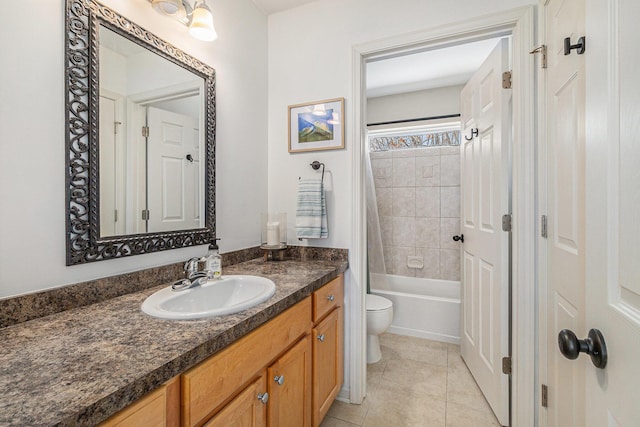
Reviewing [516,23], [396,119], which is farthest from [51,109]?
[396,119]

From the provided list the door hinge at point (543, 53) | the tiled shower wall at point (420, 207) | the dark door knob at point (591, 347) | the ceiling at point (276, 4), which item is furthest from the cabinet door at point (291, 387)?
the tiled shower wall at point (420, 207)

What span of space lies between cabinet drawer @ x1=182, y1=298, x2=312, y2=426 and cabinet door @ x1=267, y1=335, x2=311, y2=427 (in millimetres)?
61

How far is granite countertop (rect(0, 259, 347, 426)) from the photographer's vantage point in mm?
492

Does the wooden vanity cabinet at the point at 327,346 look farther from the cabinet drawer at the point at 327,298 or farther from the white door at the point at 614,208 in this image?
the white door at the point at 614,208

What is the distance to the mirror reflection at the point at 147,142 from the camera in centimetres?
107

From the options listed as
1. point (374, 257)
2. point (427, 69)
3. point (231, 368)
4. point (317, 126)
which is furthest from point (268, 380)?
point (427, 69)

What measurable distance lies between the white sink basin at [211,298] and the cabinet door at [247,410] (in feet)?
0.84

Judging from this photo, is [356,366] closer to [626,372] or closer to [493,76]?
[626,372]

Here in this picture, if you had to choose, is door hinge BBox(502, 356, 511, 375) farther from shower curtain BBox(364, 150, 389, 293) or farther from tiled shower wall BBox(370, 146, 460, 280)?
tiled shower wall BBox(370, 146, 460, 280)

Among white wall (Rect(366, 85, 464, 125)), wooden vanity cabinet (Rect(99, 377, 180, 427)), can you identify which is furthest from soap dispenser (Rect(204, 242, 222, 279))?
white wall (Rect(366, 85, 464, 125))

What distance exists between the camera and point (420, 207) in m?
3.21

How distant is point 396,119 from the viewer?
3.19 meters

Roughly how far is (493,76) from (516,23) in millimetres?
277

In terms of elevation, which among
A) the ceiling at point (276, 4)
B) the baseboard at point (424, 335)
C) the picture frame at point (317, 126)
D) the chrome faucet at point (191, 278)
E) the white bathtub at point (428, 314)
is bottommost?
the baseboard at point (424, 335)
